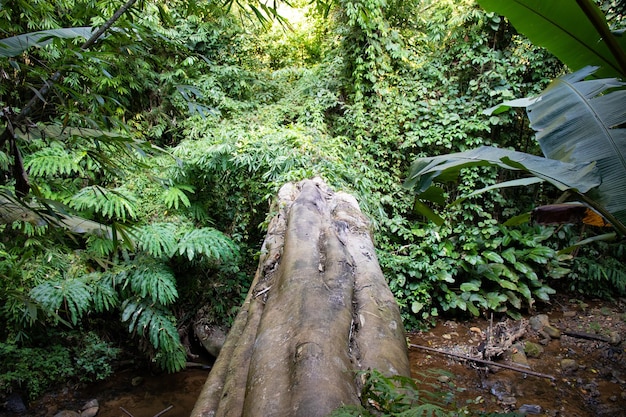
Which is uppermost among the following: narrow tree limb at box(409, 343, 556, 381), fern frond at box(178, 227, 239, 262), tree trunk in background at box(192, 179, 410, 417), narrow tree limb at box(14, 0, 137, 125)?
narrow tree limb at box(14, 0, 137, 125)

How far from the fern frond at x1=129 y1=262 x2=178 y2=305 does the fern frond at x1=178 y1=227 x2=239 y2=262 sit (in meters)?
0.29

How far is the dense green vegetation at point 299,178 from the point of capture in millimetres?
3576

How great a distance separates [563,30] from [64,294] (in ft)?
13.3

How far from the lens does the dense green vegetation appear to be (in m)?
3.58

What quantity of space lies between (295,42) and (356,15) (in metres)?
2.29

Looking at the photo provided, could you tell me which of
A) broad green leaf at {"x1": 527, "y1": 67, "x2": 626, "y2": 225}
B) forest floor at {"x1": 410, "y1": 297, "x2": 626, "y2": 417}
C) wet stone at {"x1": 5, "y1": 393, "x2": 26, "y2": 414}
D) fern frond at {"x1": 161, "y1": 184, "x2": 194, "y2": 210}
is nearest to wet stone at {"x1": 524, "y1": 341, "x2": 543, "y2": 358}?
forest floor at {"x1": 410, "y1": 297, "x2": 626, "y2": 417}

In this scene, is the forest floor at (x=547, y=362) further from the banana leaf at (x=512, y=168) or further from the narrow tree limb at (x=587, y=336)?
the banana leaf at (x=512, y=168)

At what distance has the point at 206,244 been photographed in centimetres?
371

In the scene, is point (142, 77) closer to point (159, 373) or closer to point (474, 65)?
point (159, 373)

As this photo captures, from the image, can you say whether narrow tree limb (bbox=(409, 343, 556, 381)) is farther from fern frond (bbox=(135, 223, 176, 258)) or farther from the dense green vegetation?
fern frond (bbox=(135, 223, 176, 258))

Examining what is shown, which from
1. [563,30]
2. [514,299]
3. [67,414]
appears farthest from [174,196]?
[514,299]

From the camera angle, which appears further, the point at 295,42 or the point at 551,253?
the point at 295,42

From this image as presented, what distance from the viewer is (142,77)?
17.6 feet

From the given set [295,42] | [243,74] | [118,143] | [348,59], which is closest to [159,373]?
[118,143]
